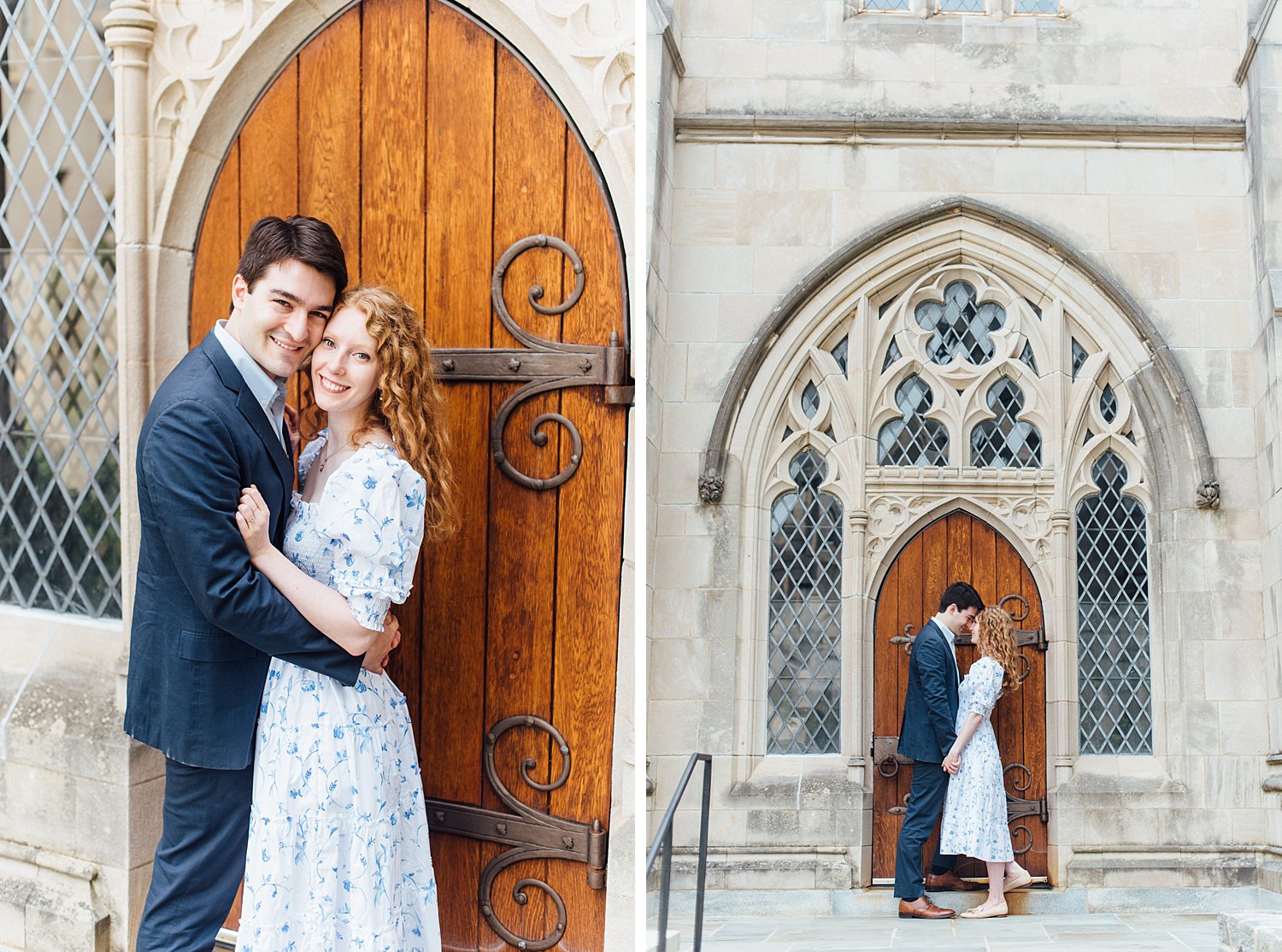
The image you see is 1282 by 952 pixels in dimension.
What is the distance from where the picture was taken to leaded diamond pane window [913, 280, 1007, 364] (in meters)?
3.71

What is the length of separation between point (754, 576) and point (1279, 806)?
178cm

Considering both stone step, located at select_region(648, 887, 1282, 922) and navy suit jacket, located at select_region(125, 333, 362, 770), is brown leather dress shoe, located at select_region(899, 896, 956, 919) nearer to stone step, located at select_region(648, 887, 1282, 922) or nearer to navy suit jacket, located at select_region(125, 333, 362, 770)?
stone step, located at select_region(648, 887, 1282, 922)

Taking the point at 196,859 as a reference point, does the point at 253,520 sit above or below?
above

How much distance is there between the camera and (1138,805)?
3.36 meters

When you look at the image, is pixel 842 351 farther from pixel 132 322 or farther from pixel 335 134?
pixel 132 322

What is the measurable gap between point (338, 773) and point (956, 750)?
93.0 inches

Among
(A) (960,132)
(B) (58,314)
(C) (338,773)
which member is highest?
(A) (960,132)

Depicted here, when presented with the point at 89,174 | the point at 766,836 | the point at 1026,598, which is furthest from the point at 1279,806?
the point at 89,174

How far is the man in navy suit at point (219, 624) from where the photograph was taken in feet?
4.92

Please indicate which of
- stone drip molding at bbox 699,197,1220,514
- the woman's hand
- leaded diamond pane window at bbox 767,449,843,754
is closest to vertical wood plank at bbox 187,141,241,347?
the woman's hand

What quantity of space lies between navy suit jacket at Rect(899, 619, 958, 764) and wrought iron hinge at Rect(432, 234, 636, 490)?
1875 millimetres

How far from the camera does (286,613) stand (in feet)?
4.84

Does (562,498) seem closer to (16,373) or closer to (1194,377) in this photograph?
(16,373)

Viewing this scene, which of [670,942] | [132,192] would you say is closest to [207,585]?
[132,192]
